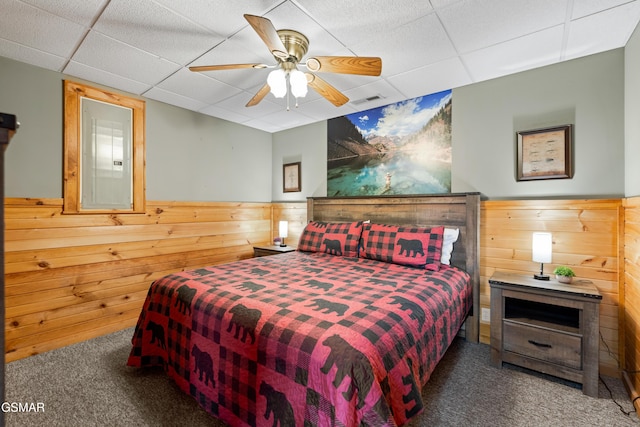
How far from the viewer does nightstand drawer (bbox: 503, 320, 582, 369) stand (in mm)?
1937

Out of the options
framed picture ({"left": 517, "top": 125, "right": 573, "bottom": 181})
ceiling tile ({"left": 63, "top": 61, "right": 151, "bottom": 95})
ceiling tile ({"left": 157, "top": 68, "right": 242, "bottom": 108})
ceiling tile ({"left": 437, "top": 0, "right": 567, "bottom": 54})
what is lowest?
framed picture ({"left": 517, "top": 125, "right": 573, "bottom": 181})

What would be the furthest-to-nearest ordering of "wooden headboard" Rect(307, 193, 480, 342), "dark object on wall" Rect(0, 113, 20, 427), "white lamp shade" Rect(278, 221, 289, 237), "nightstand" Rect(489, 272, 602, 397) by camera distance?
1. "white lamp shade" Rect(278, 221, 289, 237)
2. "wooden headboard" Rect(307, 193, 480, 342)
3. "nightstand" Rect(489, 272, 602, 397)
4. "dark object on wall" Rect(0, 113, 20, 427)

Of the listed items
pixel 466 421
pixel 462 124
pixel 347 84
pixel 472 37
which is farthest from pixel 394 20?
pixel 466 421

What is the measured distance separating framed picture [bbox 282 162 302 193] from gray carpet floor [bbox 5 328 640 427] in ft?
9.01

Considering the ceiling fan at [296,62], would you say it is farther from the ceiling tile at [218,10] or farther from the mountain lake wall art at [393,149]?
the mountain lake wall art at [393,149]

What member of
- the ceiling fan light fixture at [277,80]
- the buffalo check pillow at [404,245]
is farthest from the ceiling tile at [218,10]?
the buffalo check pillow at [404,245]

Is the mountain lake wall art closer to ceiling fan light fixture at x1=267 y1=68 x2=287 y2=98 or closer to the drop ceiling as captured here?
the drop ceiling

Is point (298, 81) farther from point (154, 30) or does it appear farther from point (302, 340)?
point (302, 340)

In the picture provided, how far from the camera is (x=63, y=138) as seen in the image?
2574mm

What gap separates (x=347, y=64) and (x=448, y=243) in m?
1.78

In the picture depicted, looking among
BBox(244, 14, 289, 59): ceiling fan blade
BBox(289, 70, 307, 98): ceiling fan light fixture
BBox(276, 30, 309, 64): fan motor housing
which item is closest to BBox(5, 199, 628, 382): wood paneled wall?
BBox(289, 70, 307, 98): ceiling fan light fixture

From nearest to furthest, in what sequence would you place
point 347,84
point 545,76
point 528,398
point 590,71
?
point 528,398 < point 590,71 < point 545,76 < point 347,84

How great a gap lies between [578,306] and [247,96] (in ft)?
10.9

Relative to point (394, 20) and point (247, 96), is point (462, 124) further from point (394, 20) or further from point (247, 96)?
point (247, 96)
